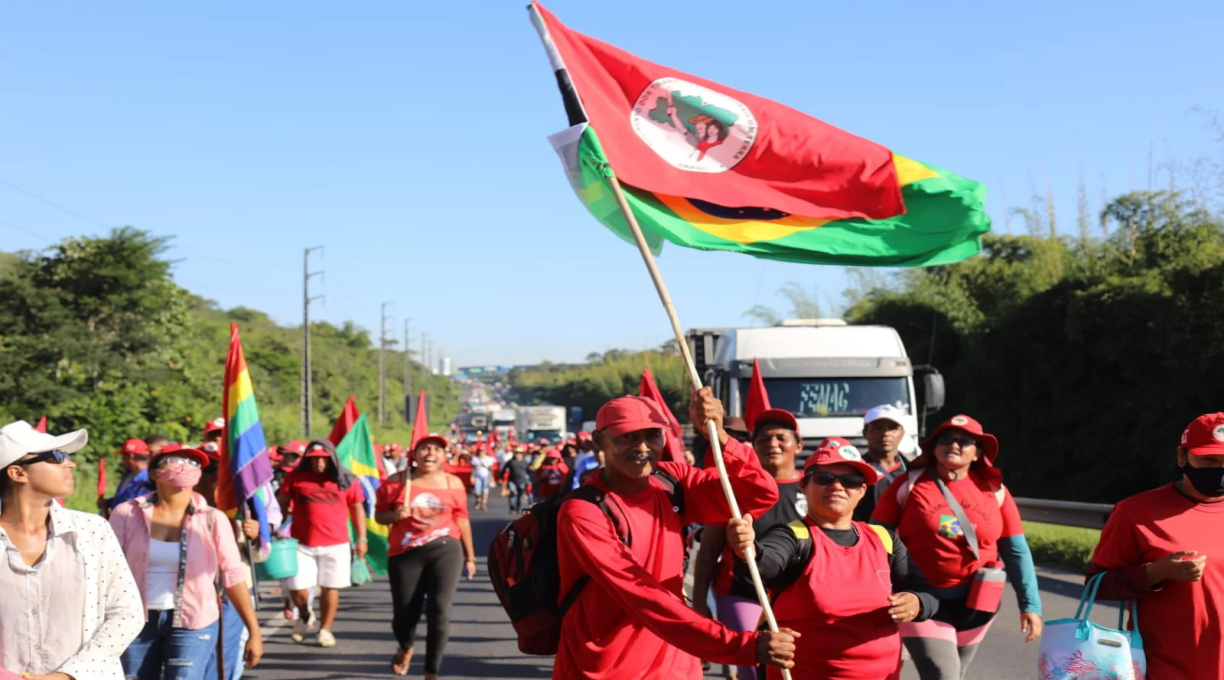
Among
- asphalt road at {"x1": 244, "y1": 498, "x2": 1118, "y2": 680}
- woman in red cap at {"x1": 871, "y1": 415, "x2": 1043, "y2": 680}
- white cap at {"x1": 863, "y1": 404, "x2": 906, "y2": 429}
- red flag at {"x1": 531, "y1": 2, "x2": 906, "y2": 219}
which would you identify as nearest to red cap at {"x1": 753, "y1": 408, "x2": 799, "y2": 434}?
white cap at {"x1": 863, "y1": 404, "x2": 906, "y2": 429}

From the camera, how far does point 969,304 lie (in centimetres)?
3762

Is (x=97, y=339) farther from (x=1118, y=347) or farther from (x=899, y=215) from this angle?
(x=899, y=215)

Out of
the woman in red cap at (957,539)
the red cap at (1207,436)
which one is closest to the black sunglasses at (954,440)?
the woman in red cap at (957,539)

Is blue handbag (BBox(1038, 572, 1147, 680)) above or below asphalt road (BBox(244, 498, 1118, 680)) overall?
above

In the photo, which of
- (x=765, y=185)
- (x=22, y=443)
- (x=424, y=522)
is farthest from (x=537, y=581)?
(x=424, y=522)

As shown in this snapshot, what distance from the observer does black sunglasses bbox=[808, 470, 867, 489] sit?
4.82 m

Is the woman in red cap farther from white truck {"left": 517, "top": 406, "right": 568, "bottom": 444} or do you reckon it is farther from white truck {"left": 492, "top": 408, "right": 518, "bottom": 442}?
white truck {"left": 492, "top": 408, "right": 518, "bottom": 442}

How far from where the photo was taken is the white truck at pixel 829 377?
1814 centimetres

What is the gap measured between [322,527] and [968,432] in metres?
6.72

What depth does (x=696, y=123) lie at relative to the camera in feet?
19.4

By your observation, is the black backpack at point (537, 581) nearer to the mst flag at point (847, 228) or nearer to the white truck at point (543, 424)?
the mst flag at point (847, 228)

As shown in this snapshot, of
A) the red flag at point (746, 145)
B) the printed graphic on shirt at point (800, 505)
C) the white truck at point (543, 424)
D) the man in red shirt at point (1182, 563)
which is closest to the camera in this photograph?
the man in red shirt at point (1182, 563)

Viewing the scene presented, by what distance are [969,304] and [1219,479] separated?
3399cm

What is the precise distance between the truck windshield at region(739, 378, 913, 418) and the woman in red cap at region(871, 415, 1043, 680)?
39.4ft
